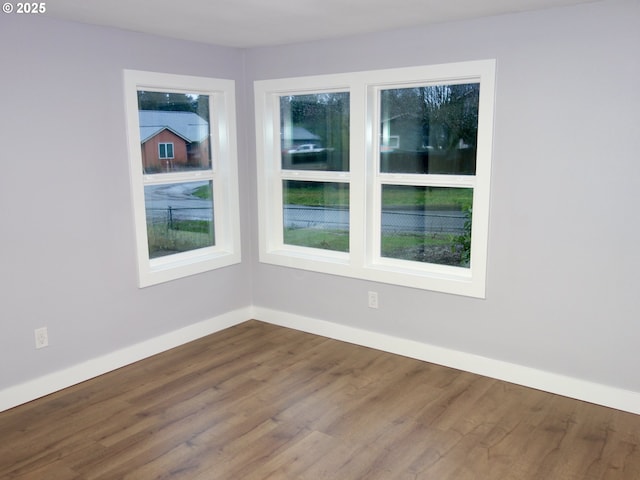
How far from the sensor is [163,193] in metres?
4.18

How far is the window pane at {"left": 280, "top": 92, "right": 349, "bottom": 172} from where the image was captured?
430cm

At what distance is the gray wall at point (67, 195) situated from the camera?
3.19 meters

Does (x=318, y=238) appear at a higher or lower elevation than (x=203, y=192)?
lower

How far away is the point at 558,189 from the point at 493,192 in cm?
39

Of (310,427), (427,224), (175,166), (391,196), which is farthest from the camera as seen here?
(175,166)

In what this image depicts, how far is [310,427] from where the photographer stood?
3.09m

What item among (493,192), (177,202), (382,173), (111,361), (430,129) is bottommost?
(111,361)

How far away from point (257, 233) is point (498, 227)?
2.09 m

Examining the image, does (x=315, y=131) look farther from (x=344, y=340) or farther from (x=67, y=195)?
(x=67, y=195)

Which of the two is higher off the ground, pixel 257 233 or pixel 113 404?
pixel 257 233

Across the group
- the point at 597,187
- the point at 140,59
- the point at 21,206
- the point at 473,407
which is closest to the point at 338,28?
the point at 140,59

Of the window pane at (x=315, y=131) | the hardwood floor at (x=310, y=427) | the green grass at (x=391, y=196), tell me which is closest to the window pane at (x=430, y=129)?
the green grass at (x=391, y=196)

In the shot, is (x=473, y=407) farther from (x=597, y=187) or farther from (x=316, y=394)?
(x=597, y=187)

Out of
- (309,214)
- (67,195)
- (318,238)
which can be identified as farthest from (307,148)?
(67,195)
